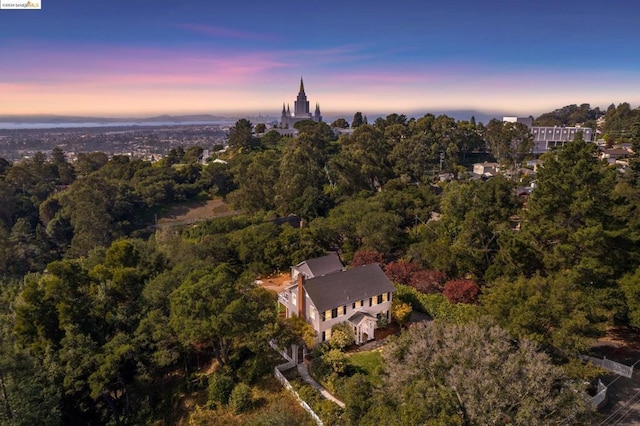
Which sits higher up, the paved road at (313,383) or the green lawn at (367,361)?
the green lawn at (367,361)

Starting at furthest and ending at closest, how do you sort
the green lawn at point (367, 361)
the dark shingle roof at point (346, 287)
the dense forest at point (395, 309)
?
1. the dark shingle roof at point (346, 287)
2. the green lawn at point (367, 361)
3. the dense forest at point (395, 309)

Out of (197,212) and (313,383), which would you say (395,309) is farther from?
(197,212)

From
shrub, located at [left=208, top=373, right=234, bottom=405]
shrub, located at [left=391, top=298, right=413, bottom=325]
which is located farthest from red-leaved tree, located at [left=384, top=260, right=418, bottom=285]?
shrub, located at [left=208, top=373, right=234, bottom=405]

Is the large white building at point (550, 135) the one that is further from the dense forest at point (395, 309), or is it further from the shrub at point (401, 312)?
the shrub at point (401, 312)

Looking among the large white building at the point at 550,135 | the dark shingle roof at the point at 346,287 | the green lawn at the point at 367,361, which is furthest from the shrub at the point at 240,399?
the large white building at the point at 550,135

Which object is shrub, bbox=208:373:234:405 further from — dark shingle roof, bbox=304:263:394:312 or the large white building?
the large white building
